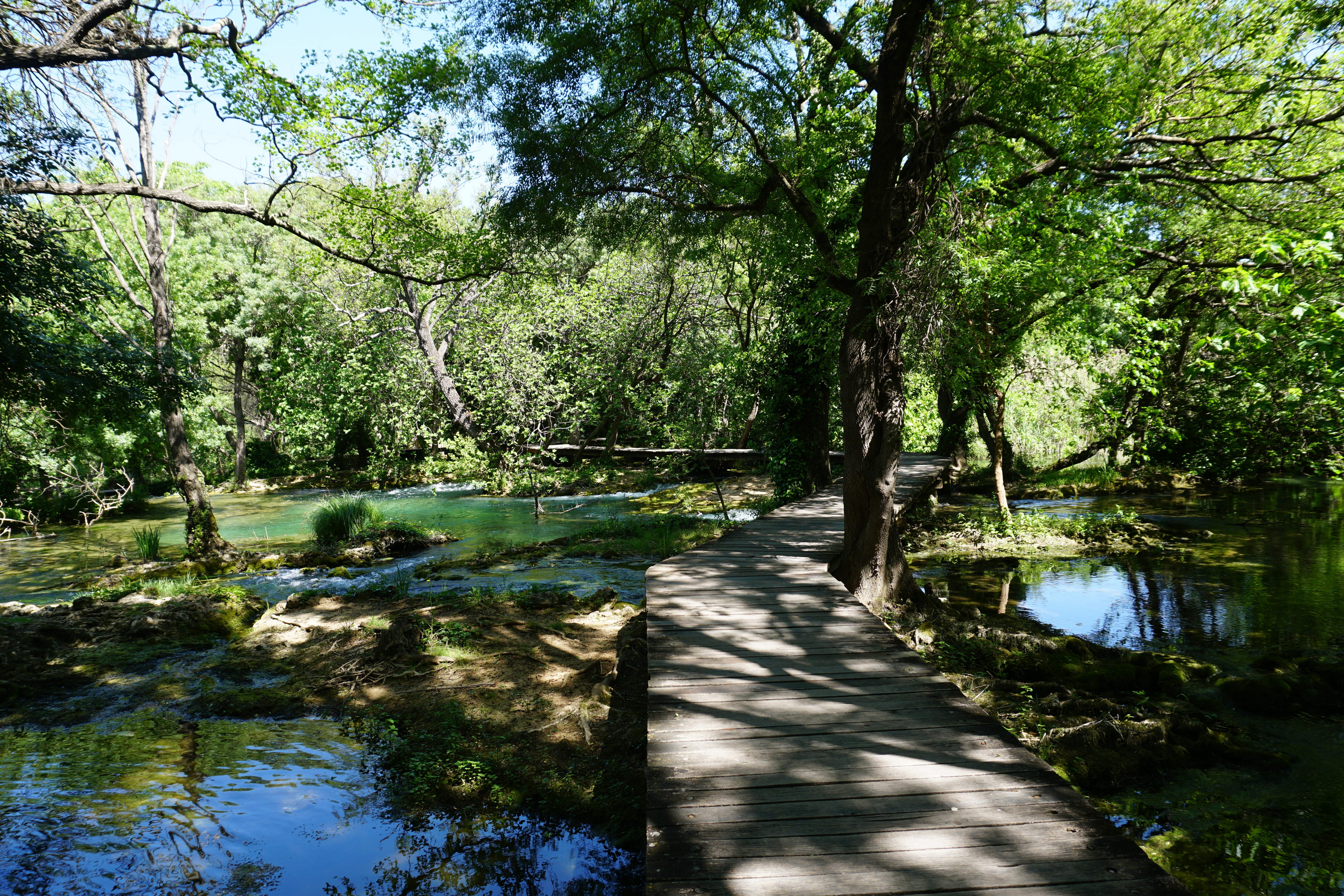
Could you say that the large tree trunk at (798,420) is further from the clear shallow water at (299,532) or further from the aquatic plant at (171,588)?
the aquatic plant at (171,588)

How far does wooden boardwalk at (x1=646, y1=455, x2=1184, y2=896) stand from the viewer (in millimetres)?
2588

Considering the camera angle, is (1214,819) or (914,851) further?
(1214,819)

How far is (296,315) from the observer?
1101 inches

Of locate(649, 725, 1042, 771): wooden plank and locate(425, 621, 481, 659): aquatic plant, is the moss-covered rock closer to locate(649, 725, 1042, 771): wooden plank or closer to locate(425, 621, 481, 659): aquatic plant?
locate(425, 621, 481, 659): aquatic plant

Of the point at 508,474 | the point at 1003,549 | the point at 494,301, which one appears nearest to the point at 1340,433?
the point at 1003,549

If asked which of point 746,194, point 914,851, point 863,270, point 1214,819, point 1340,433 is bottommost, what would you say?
point 1214,819

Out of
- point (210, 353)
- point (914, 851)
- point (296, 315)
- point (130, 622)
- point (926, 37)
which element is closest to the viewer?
point (914, 851)

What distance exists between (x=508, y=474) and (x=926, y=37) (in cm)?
1336

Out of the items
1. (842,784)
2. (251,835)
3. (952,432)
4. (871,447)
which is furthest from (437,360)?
(842,784)

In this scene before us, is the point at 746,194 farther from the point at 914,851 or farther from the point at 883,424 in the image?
the point at 914,851

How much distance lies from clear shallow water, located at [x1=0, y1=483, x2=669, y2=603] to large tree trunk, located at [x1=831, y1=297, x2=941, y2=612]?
12.0ft

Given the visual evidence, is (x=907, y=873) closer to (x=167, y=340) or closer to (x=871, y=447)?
(x=871, y=447)

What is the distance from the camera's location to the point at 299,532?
16094 millimetres

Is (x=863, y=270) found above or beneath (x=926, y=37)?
beneath
